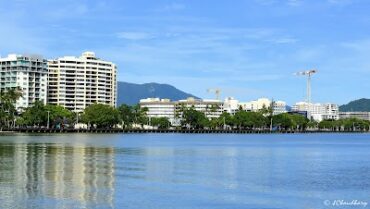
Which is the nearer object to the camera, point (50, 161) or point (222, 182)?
point (222, 182)

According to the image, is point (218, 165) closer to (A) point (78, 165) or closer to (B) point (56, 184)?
(A) point (78, 165)

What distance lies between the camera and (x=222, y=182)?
44.8m

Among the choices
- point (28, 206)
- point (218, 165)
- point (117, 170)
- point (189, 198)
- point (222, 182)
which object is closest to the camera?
point (28, 206)

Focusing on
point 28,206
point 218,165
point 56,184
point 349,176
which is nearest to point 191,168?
point 218,165

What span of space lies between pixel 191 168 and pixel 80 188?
64.3 ft

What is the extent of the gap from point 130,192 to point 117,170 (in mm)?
15364

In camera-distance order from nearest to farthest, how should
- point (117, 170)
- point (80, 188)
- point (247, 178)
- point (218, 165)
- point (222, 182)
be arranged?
point (80, 188) → point (222, 182) → point (247, 178) → point (117, 170) → point (218, 165)

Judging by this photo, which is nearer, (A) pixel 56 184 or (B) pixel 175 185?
(A) pixel 56 184

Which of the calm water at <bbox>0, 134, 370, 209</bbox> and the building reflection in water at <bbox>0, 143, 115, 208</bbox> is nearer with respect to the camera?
the building reflection in water at <bbox>0, 143, 115, 208</bbox>

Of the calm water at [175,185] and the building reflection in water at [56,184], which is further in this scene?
the calm water at [175,185]

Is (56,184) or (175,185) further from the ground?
(56,184)

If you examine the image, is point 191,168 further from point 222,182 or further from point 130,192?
point 130,192

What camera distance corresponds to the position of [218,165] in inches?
2416

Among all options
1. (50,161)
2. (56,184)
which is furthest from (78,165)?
(56,184)
